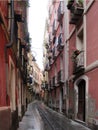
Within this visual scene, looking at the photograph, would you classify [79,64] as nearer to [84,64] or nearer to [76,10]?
[84,64]

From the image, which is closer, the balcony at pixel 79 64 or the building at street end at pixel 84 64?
the building at street end at pixel 84 64

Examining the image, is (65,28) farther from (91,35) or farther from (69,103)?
(91,35)

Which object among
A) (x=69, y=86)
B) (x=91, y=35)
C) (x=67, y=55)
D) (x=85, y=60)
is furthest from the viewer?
(x=67, y=55)

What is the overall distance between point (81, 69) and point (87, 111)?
2.20 meters

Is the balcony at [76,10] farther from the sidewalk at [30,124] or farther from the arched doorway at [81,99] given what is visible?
the sidewalk at [30,124]

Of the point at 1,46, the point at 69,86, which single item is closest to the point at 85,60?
the point at 69,86

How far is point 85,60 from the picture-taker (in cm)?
1483

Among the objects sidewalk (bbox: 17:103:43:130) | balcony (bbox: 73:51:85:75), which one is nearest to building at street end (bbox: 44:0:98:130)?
balcony (bbox: 73:51:85:75)

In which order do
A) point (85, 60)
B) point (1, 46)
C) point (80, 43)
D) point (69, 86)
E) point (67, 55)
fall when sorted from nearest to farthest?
point (1, 46) < point (85, 60) < point (80, 43) < point (69, 86) < point (67, 55)

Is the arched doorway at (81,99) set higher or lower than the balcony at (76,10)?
lower

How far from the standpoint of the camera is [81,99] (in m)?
16.5

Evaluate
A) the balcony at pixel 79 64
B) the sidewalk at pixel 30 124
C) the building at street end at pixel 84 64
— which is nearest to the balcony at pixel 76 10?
the building at street end at pixel 84 64

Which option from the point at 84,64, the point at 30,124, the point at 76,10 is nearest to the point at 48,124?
the point at 30,124

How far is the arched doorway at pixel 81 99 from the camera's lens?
52.3ft
